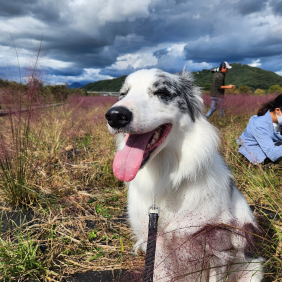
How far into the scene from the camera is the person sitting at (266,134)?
4.15 metres

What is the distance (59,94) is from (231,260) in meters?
4.89

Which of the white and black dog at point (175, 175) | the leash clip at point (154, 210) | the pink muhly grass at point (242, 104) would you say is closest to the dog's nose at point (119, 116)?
the white and black dog at point (175, 175)

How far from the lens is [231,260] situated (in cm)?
164

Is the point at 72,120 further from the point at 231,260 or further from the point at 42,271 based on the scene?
the point at 231,260

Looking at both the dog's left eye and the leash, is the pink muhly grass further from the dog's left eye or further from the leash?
the leash

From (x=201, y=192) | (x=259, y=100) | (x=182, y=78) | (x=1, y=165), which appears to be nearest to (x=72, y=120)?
(x=1, y=165)

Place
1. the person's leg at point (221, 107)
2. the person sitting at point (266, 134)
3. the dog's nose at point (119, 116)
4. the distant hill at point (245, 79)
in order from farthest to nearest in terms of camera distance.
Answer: the distant hill at point (245, 79)
the person's leg at point (221, 107)
the person sitting at point (266, 134)
the dog's nose at point (119, 116)

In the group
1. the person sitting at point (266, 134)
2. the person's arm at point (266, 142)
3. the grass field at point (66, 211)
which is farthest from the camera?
the person sitting at point (266, 134)

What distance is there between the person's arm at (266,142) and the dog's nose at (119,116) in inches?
139

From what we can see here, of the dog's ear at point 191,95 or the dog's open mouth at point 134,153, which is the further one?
the dog's ear at point 191,95

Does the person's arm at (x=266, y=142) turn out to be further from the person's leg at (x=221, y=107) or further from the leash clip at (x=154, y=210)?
the person's leg at (x=221, y=107)

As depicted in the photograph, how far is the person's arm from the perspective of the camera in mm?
3984

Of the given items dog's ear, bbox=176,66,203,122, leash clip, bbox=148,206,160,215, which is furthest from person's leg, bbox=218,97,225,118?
leash clip, bbox=148,206,160,215

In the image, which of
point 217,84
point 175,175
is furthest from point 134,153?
point 217,84
